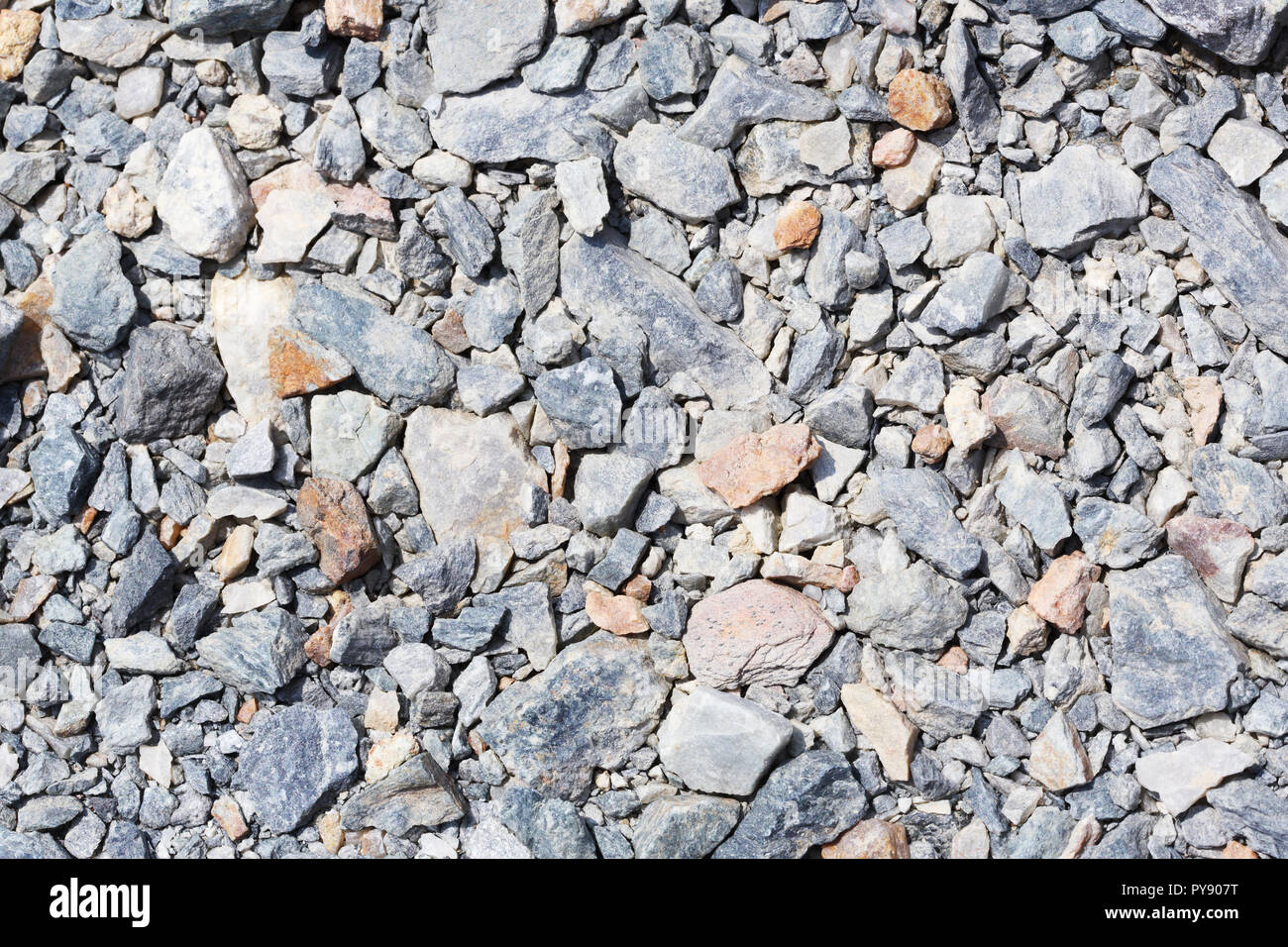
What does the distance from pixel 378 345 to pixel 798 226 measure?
5.23 feet

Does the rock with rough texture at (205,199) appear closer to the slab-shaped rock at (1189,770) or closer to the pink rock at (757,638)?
the pink rock at (757,638)

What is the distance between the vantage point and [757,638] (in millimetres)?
3521

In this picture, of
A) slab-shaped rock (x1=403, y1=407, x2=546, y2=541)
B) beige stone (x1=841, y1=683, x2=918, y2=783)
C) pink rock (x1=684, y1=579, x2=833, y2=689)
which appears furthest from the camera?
slab-shaped rock (x1=403, y1=407, x2=546, y2=541)

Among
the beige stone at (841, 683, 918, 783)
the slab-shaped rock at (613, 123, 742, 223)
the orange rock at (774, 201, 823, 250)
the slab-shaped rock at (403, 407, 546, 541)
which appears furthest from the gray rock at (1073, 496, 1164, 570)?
the slab-shaped rock at (403, 407, 546, 541)

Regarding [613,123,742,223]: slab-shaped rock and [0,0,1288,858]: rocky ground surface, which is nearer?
[0,0,1288,858]: rocky ground surface

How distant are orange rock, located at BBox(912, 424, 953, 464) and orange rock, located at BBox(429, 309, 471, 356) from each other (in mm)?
1701

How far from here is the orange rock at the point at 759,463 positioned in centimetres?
353

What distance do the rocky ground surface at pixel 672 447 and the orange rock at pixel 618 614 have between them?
1cm

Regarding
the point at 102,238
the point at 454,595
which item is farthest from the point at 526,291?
the point at 102,238

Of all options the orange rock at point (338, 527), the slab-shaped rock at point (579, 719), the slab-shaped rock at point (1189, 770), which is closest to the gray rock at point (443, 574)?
the orange rock at point (338, 527)

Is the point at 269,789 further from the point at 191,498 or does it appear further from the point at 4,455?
the point at 4,455

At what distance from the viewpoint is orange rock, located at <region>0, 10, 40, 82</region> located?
13.7 ft

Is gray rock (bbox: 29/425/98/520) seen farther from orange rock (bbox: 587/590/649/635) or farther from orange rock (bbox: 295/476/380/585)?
orange rock (bbox: 587/590/649/635)

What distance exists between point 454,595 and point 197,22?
2.47m
